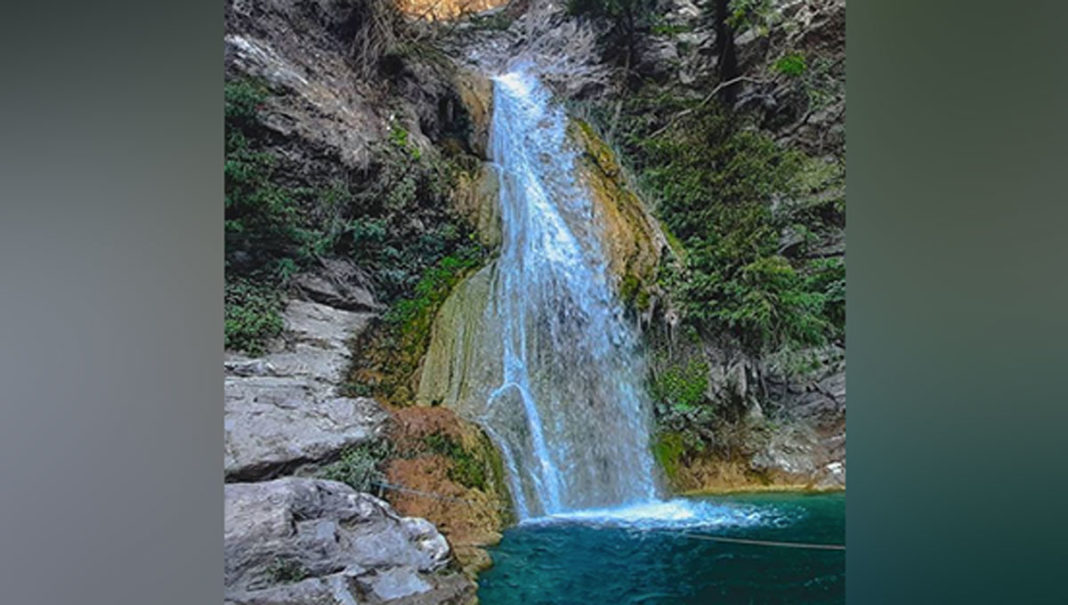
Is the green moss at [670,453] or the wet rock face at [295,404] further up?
the wet rock face at [295,404]

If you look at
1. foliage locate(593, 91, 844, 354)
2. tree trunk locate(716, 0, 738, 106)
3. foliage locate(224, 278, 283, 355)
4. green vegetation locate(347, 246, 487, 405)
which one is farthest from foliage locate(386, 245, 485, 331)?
tree trunk locate(716, 0, 738, 106)

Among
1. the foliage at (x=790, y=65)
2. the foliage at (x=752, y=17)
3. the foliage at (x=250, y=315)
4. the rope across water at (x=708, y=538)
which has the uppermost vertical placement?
the foliage at (x=752, y=17)

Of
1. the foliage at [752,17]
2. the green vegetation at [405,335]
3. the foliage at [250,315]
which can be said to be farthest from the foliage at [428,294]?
the foliage at [752,17]

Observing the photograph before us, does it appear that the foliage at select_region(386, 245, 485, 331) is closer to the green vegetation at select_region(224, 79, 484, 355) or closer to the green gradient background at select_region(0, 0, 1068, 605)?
the green vegetation at select_region(224, 79, 484, 355)

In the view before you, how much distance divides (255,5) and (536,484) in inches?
79.5

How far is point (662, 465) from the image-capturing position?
90.9 inches

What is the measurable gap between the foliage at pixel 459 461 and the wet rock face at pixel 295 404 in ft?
0.66

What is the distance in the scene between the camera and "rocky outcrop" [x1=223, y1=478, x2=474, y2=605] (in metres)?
2.18

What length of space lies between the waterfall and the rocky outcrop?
0.37 meters
